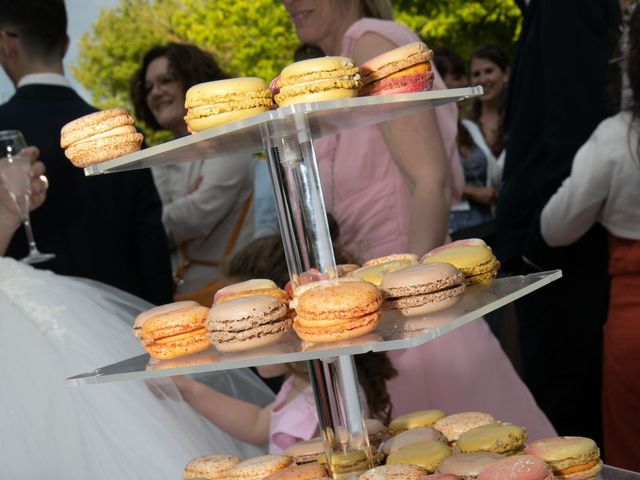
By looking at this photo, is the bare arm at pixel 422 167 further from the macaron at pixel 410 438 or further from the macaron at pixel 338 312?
the macaron at pixel 338 312

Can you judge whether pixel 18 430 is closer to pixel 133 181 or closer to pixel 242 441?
pixel 242 441

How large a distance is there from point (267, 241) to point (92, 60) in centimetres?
1131

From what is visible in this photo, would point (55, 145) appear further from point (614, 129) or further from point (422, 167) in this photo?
point (614, 129)

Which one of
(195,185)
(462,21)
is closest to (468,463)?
(195,185)

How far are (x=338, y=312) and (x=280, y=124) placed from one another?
0.78 ft

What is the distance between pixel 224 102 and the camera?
42.7 inches

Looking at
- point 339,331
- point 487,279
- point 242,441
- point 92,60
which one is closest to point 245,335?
point 339,331

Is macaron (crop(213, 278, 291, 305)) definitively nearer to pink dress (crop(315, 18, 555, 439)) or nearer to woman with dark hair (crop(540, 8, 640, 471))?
pink dress (crop(315, 18, 555, 439))

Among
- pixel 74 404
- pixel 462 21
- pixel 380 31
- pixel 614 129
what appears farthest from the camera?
pixel 462 21

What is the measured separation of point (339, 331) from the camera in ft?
3.32

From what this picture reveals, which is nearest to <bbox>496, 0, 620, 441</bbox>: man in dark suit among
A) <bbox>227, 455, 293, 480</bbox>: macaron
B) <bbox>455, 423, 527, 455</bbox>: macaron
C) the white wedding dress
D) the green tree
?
the white wedding dress

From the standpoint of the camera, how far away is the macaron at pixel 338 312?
100cm

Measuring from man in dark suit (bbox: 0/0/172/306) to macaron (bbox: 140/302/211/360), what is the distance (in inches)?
59.3

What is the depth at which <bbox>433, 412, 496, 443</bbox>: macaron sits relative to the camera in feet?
4.21
